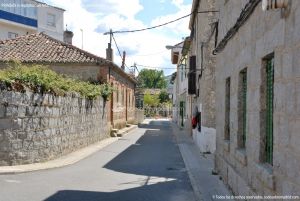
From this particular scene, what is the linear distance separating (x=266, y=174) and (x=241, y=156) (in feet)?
6.72

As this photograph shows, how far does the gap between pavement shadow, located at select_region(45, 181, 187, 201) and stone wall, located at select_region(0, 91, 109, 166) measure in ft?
12.4

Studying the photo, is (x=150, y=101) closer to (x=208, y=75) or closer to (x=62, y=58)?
(x=62, y=58)

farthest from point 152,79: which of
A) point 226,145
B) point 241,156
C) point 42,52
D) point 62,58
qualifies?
point 241,156

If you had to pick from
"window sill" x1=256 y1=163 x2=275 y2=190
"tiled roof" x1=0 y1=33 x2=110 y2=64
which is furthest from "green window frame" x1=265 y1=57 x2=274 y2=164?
"tiled roof" x1=0 y1=33 x2=110 y2=64

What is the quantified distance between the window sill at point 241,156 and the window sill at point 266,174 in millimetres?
1113

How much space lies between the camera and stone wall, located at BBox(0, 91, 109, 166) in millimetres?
12578

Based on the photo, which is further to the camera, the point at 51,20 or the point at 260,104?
the point at 51,20

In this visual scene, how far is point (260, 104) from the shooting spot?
22.2 feet

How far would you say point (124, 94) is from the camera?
38469mm

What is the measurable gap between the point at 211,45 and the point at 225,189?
941 centimetres

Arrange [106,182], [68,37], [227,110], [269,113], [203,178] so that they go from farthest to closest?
[68,37] → [203,178] → [106,182] → [227,110] → [269,113]

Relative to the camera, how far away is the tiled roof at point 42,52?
26.8m

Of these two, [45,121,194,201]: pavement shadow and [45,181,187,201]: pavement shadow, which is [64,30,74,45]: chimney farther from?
[45,181,187,201]: pavement shadow

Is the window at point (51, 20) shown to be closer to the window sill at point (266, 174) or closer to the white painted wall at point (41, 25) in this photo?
the white painted wall at point (41, 25)
